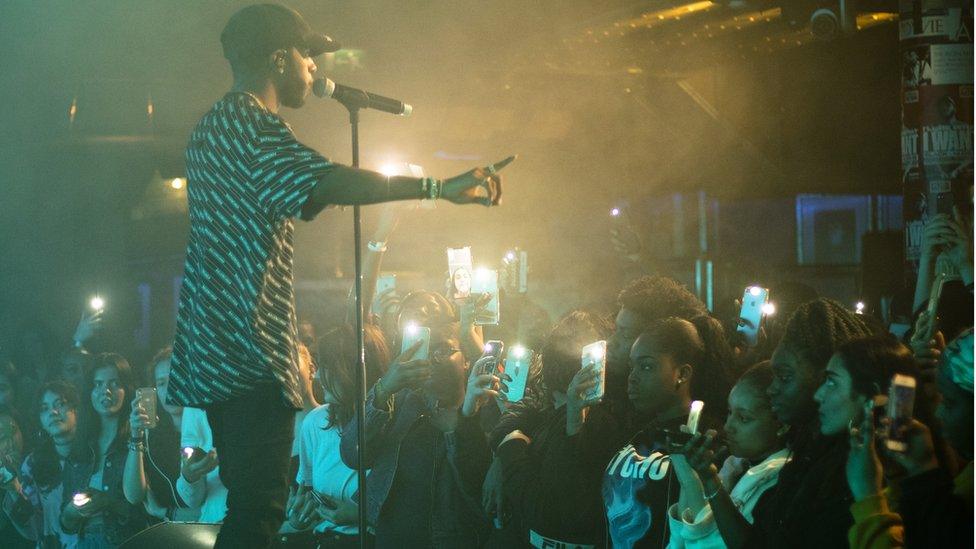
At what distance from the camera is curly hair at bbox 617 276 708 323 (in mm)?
4266

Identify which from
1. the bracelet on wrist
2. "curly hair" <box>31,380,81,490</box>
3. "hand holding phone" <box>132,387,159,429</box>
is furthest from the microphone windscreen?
"curly hair" <box>31,380,81,490</box>

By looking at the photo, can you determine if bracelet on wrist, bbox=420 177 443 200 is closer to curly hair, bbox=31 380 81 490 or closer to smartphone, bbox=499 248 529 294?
smartphone, bbox=499 248 529 294

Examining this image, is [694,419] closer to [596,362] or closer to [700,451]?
[700,451]

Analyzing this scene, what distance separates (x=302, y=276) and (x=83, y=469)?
3.57 m

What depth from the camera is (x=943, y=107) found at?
4.82 meters

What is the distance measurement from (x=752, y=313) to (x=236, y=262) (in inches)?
101

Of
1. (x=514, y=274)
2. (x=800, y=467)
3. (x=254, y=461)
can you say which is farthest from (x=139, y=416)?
(x=800, y=467)

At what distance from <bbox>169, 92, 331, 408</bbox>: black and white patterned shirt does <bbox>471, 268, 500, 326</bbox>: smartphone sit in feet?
7.26

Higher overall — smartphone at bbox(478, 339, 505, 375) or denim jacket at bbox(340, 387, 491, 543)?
smartphone at bbox(478, 339, 505, 375)

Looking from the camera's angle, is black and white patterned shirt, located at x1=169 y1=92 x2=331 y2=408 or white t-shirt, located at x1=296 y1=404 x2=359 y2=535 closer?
black and white patterned shirt, located at x1=169 y1=92 x2=331 y2=408

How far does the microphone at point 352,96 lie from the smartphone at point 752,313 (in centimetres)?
196

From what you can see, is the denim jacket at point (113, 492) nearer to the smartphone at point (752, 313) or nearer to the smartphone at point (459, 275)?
the smartphone at point (459, 275)

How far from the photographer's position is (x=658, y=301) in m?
4.29

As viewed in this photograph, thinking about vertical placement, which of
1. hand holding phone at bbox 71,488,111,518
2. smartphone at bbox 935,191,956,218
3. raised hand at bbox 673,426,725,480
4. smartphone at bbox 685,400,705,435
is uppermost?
smartphone at bbox 935,191,956,218
